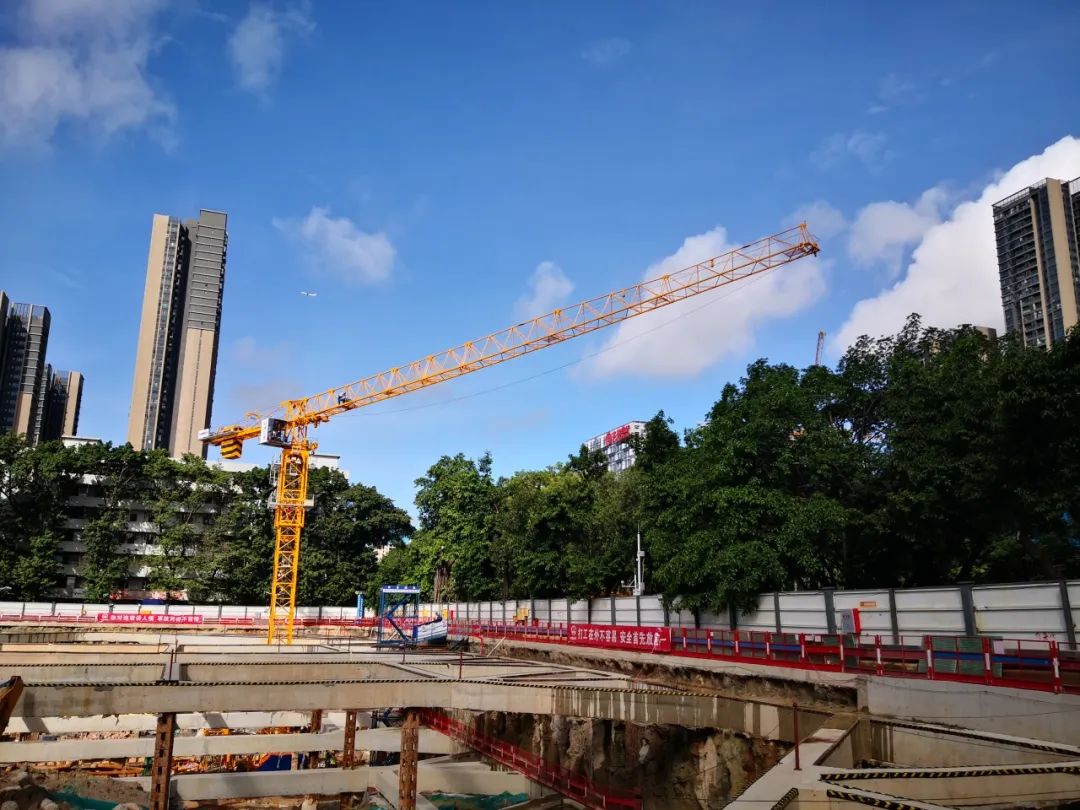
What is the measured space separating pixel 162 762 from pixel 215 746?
23.8 ft

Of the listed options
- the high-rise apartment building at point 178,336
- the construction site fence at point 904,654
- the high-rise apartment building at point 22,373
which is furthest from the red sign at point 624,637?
the high-rise apartment building at point 22,373

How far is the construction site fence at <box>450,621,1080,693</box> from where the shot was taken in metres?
17.4

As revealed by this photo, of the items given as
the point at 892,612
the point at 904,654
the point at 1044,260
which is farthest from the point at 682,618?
the point at 1044,260

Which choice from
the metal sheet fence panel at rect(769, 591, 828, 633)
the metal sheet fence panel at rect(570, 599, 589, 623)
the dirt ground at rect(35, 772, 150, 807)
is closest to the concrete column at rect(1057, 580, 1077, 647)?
the metal sheet fence panel at rect(769, 591, 828, 633)

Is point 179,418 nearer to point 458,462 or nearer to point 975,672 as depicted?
point 458,462

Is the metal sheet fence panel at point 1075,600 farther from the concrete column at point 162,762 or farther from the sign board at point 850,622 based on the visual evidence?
the concrete column at point 162,762

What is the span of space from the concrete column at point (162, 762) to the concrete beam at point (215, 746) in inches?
240

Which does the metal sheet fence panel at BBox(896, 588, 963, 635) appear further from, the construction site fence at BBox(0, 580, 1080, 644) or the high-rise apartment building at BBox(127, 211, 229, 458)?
the high-rise apartment building at BBox(127, 211, 229, 458)

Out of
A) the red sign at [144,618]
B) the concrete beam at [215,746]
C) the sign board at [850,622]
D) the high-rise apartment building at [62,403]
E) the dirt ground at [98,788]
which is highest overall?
the high-rise apartment building at [62,403]

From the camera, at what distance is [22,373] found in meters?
152

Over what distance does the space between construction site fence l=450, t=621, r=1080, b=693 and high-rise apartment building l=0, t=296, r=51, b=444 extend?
504 feet

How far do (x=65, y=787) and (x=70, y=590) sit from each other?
2863 inches

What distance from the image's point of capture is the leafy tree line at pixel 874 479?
92.7 ft

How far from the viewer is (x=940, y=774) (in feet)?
39.2
